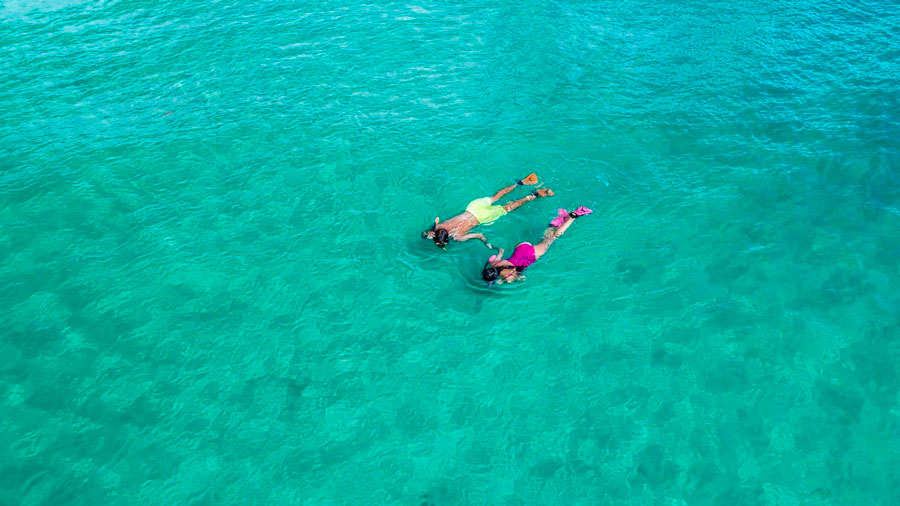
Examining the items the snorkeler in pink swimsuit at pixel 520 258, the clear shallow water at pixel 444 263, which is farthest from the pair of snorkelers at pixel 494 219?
the clear shallow water at pixel 444 263

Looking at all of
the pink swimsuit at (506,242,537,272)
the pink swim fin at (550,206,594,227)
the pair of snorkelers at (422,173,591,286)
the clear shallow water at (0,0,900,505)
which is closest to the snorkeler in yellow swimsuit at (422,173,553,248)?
the pair of snorkelers at (422,173,591,286)

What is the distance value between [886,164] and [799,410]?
17033 millimetres

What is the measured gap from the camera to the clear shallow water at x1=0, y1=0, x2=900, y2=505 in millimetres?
18312

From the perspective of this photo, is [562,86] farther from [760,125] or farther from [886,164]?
[886,164]

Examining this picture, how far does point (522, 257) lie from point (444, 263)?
11.0 feet

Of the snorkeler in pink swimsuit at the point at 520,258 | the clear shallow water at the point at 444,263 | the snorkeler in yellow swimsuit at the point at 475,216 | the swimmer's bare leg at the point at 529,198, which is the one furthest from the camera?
the swimmer's bare leg at the point at 529,198

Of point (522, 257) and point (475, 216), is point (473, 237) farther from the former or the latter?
point (522, 257)

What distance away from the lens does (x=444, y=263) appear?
2414cm

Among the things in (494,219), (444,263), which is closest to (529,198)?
(494,219)

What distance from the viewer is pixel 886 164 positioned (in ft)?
94.7

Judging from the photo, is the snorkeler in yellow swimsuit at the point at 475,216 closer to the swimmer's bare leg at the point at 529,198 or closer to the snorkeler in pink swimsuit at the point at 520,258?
the swimmer's bare leg at the point at 529,198

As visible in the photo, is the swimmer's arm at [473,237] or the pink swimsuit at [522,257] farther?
the swimmer's arm at [473,237]

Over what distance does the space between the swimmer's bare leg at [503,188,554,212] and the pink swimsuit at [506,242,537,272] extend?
10.1 ft

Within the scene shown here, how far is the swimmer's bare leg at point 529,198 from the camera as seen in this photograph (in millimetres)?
26031
